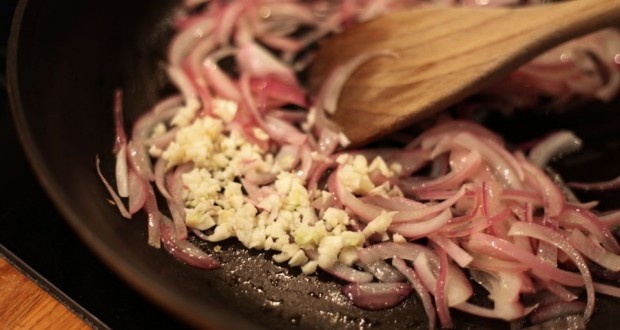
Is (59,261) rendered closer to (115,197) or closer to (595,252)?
(115,197)

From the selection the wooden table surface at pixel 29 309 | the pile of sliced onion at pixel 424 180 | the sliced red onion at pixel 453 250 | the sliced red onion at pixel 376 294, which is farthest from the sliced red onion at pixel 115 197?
the sliced red onion at pixel 453 250

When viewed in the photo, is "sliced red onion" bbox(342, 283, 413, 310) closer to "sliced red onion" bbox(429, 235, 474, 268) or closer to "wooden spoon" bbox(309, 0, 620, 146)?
"sliced red onion" bbox(429, 235, 474, 268)

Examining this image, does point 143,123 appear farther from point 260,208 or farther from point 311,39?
point 311,39

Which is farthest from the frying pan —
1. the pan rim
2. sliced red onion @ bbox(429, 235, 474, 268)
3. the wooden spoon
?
the wooden spoon

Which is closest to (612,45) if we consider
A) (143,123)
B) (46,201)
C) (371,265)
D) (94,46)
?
(371,265)

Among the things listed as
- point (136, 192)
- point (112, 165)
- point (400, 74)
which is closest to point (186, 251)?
point (136, 192)

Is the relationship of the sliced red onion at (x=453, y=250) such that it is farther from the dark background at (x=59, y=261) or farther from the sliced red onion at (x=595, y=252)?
the dark background at (x=59, y=261)
